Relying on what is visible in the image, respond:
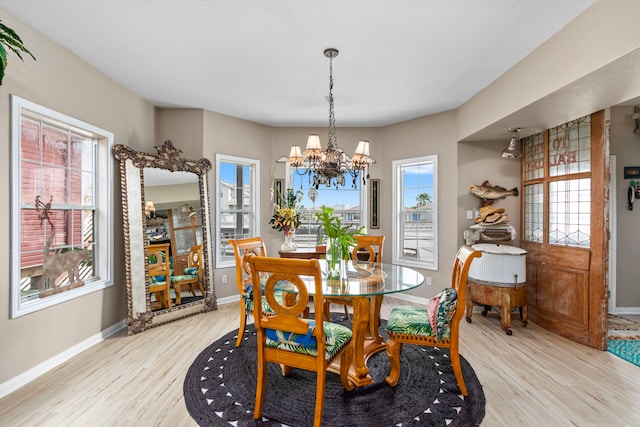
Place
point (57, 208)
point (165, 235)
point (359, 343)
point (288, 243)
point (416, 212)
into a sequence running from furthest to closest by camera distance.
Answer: point (416, 212), point (288, 243), point (165, 235), point (57, 208), point (359, 343)

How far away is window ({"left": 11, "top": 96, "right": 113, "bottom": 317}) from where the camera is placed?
95.3 inches

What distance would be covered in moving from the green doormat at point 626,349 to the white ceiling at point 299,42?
290 cm

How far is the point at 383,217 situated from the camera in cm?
508

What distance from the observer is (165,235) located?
3.87m

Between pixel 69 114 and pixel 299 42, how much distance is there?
7.19 ft

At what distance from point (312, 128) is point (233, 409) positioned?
162 inches

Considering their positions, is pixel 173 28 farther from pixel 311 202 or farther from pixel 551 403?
pixel 551 403

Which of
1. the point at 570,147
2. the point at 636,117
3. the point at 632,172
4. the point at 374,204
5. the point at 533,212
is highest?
the point at 636,117

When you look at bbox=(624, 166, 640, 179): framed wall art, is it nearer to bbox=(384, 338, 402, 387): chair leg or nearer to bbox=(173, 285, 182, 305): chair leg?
bbox=(384, 338, 402, 387): chair leg

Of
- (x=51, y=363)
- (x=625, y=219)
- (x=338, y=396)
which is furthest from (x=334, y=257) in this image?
(x=625, y=219)

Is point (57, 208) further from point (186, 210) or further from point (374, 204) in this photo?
point (374, 204)

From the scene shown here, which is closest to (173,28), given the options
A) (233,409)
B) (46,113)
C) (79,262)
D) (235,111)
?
(46,113)

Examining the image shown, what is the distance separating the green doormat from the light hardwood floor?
0.39 feet

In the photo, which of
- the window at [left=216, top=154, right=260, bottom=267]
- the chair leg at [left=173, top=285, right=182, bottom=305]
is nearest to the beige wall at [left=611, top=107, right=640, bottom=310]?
the window at [left=216, top=154, right=260, bottom=267]
